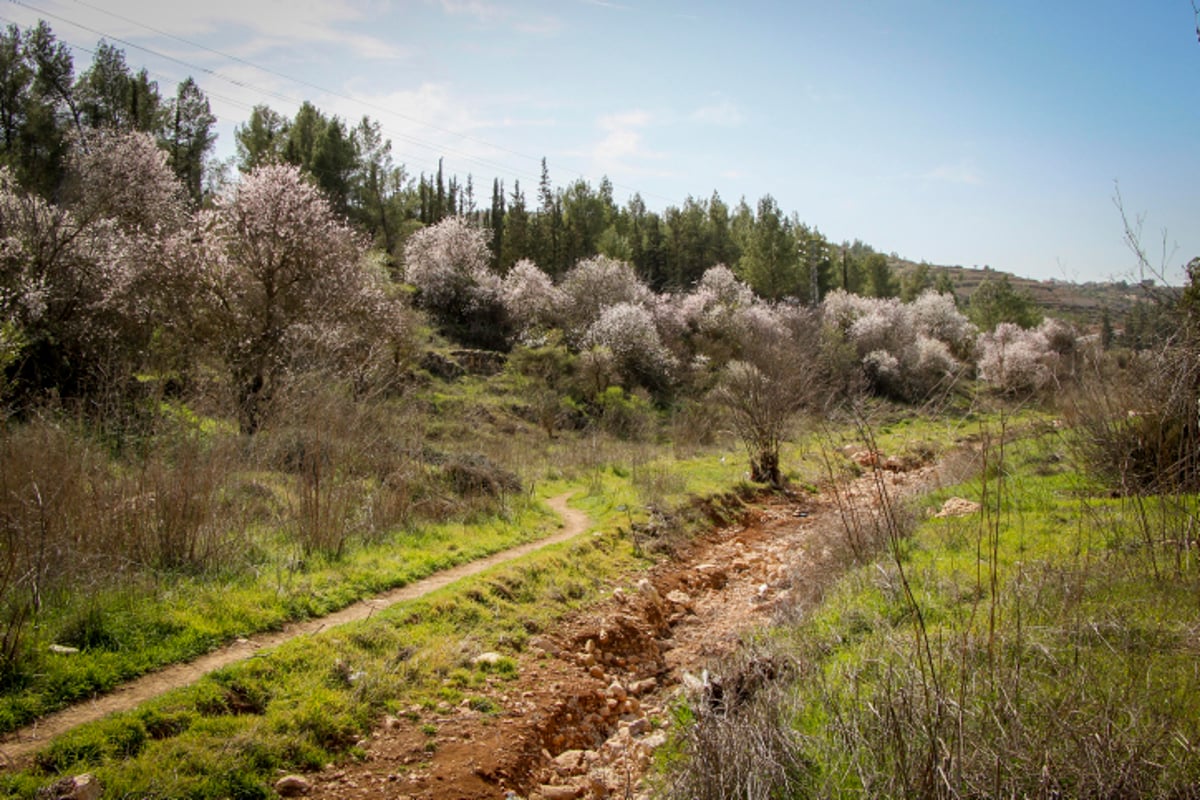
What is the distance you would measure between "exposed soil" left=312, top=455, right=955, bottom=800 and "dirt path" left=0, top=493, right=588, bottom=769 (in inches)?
63.2

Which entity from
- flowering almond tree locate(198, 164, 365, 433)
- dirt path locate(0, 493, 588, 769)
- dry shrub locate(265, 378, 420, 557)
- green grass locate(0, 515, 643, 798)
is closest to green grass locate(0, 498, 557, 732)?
dirt path locate(0, 493, 588, 769)

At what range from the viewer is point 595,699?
296 inches

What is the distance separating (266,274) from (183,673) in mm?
16557

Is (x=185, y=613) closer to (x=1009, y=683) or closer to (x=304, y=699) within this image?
(x=304, y=699)

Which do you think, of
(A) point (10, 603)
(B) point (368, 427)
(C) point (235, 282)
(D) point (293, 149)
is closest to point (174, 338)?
(C) point (235, 282)

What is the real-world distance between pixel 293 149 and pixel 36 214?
37.8 meters

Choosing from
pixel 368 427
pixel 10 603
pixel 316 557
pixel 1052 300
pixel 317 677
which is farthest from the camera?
pixel 1052 300

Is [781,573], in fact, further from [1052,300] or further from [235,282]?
[1052,300]

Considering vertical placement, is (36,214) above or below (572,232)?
below

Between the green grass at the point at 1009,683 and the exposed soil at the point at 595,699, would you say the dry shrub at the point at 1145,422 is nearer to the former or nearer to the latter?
the green grass at the point at 1009,683

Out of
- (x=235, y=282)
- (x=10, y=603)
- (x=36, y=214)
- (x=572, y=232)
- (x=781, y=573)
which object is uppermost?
(x=572, y=232)

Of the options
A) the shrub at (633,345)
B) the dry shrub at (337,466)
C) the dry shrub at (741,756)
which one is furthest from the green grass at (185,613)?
the shrub at (633,345)

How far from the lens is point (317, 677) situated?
6316mm

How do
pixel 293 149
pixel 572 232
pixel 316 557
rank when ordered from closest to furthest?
pixel 316 557 < pixel 293 149 < pixel 572 232
